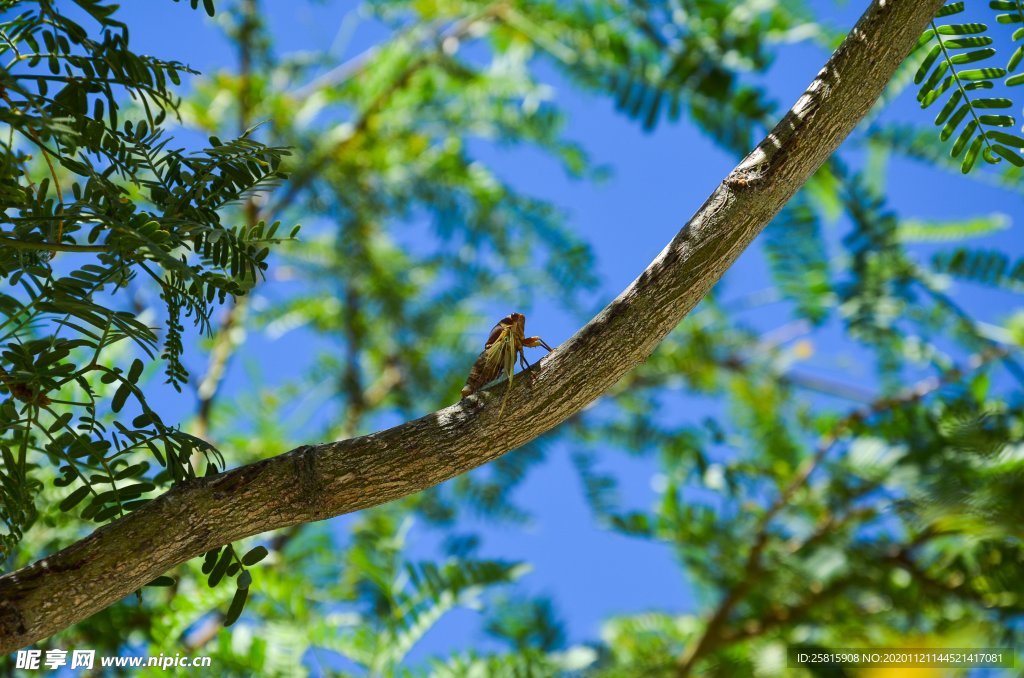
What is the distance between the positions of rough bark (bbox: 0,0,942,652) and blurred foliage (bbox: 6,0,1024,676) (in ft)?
0.23

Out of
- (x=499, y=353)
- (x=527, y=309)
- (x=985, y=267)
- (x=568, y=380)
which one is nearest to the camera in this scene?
(x=568, y=380)

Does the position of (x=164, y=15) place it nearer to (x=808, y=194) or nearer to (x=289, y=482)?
(x=808, y=194)

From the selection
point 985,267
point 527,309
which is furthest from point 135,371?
point 527,309

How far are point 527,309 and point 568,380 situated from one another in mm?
1996

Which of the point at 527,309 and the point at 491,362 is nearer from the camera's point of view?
the point at 491,362

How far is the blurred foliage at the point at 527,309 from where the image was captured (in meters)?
1.14

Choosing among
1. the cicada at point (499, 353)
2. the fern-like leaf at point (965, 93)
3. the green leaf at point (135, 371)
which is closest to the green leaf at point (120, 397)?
the green leaf at point (135, 371)

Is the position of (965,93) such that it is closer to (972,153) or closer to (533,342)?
(972,153)

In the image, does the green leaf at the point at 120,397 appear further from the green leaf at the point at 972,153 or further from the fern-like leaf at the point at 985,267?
the fern-like leaf at the point at 985,267

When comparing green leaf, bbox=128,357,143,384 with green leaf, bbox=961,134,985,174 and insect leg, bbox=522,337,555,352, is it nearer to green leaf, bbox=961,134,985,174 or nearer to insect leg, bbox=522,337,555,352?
insect leg, bbox=522,337,555,352

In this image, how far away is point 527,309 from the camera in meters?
2.76

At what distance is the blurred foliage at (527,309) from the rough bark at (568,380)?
0.07 meters

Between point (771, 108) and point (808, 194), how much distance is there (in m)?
0.43

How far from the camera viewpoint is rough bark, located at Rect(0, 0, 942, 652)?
750 mm
